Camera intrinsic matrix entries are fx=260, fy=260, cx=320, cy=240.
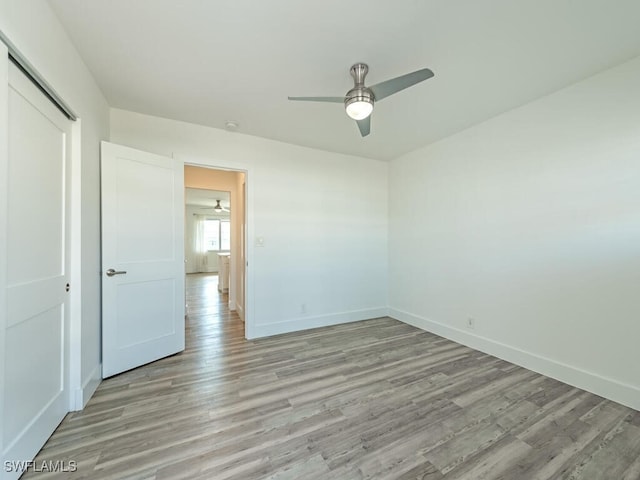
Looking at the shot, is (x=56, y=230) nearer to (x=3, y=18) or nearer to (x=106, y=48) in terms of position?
(x=3, y=18)

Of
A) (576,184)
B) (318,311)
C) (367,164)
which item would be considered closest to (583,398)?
(576,184)

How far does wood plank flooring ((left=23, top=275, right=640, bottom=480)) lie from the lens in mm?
1423

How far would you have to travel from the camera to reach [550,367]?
2.38 meters

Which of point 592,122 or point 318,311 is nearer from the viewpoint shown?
point 592,122

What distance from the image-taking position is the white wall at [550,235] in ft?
6.59

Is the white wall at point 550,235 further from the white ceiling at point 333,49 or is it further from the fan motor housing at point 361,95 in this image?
the fan motor housing at point 361,95

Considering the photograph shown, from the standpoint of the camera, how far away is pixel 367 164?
420cm

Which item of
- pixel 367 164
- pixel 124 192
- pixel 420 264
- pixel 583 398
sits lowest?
pixel 583 398

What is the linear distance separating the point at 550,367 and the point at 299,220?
3.08 m

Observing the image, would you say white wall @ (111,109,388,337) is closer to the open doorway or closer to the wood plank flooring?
the open doorway

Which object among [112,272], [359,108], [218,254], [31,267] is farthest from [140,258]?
[218,254]

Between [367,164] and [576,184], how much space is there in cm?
254

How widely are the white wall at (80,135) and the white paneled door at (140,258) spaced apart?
93 mm

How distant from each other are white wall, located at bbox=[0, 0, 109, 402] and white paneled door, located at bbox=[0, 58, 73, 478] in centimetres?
8
